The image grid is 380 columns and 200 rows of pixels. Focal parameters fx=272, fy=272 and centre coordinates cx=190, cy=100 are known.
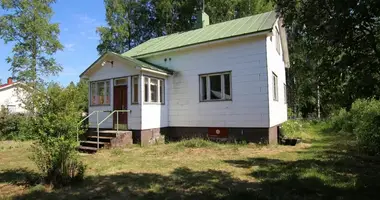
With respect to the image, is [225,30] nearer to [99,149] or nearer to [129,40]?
[99,149]

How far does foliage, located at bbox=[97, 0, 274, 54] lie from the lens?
32.3 m

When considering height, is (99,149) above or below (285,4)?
below

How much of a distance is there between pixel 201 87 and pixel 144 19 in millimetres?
24182

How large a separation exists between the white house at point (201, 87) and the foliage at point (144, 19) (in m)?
17.1

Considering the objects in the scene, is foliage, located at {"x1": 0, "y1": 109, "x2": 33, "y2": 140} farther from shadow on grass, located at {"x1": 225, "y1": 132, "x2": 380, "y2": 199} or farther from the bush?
the bush

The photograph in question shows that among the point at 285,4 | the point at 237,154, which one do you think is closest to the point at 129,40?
the point at 237,154

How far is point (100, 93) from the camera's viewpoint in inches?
578

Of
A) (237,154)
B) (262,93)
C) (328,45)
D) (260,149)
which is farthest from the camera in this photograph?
(262,93)

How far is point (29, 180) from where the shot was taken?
6281mm

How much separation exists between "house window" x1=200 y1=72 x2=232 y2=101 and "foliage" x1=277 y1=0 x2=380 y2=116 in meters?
7.02

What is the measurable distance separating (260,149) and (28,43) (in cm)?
2250

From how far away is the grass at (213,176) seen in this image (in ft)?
17.3

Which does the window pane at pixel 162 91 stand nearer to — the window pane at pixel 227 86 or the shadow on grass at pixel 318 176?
the window pane at pixel 227 86

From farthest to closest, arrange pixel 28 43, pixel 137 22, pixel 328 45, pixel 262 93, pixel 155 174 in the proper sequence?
pixel 137 22 < pixel 28 43 < pixel 262 93 < pixel 155 174 < pixel 328 45
